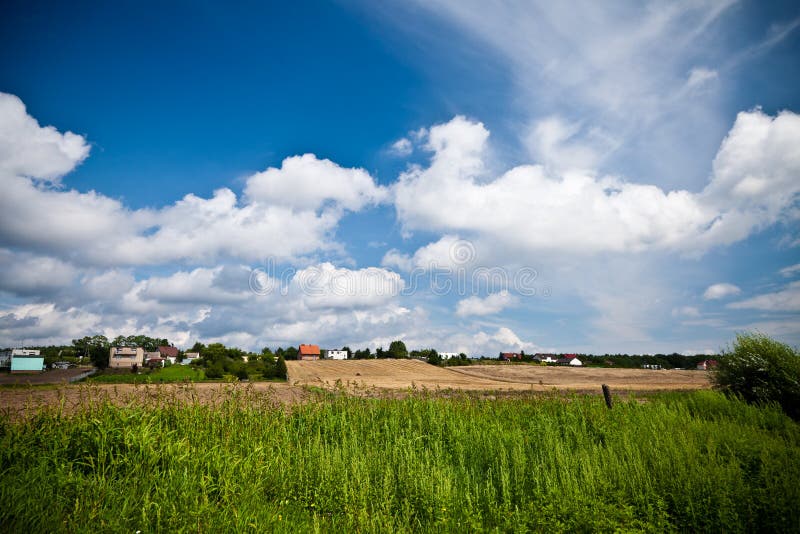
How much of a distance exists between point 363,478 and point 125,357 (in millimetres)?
118562

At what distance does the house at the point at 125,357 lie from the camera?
9757 centimetres

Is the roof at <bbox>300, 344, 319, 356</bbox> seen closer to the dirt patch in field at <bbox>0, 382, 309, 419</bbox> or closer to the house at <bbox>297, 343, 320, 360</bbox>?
the house at <bbox>297, 343, 320, 360</bbox>

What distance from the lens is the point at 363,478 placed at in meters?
8.39

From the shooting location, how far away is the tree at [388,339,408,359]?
77.3m

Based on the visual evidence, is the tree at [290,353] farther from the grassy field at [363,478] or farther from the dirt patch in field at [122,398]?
the grassy field at [363,478]

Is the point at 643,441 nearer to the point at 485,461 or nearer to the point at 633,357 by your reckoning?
the point at 485,461

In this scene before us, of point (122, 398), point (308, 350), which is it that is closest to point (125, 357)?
point (308, 350)

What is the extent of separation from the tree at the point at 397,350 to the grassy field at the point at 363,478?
6593 cm

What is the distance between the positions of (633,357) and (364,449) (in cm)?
8056

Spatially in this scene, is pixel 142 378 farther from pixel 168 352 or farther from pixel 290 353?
pixel 168 352

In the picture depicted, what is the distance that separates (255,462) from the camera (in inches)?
344

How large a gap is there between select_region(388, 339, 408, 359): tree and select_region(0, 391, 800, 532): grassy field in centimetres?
6593

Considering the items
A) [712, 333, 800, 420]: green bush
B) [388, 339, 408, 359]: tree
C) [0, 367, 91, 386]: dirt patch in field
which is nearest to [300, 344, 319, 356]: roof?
[388, 339, 408, 359]: tree

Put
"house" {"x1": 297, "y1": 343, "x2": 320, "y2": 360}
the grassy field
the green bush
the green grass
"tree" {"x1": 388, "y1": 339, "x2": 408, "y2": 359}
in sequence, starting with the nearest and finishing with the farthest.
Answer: the grassy field, the green grass, the green bush, "tree" {"x1": 388, "y1": 339, "x2": 408, "y2": 359}, "house" {"x1": 297, "y1": 343, "x2": 320, "y2": 360}
